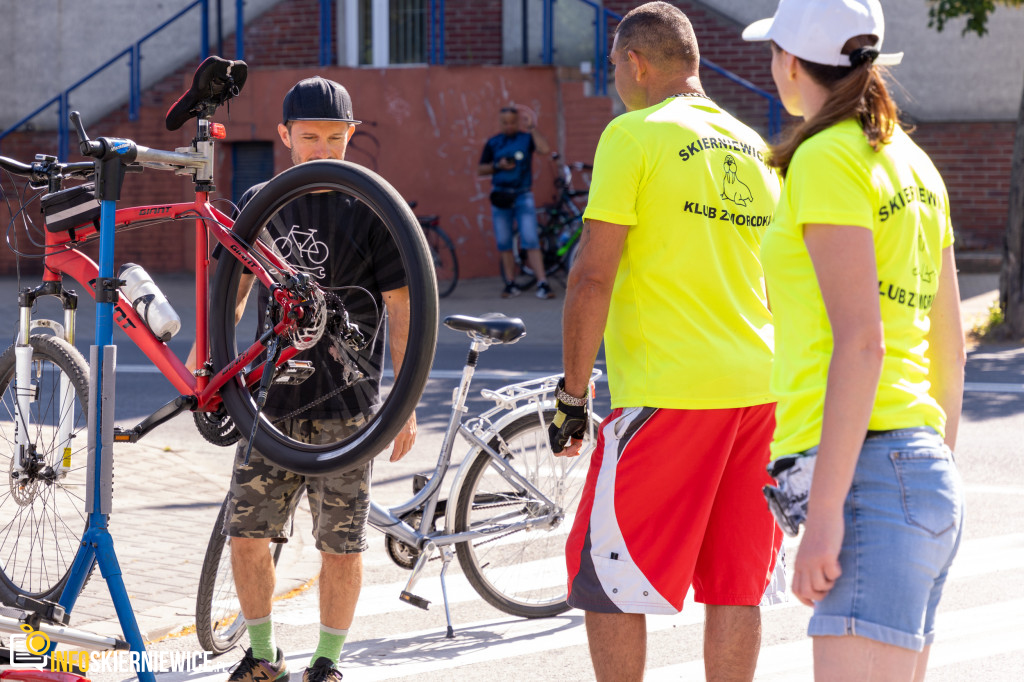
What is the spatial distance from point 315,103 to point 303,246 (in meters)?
0.51

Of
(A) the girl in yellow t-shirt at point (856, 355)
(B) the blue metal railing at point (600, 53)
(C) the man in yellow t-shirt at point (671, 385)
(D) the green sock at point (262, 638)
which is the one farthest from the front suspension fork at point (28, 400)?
(B) the blue metal railing at point (600, 53)

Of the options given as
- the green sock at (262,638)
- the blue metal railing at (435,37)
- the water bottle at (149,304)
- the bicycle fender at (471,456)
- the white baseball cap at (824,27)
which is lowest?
the green sock at (262,638)

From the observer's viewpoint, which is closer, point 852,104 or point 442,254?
point 852,104

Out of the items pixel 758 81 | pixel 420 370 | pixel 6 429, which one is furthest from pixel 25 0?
pixel 420 370

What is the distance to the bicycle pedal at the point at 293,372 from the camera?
3.60m

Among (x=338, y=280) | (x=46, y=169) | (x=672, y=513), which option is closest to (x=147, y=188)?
(x=46, y=169)

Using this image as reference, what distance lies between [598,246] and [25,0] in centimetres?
1788

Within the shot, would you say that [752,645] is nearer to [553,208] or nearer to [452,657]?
[452,657]

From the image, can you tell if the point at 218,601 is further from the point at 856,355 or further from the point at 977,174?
the point at 977,174

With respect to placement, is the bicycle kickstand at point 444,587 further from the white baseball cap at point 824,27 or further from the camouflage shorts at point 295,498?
the white baseball cap at point 824,27

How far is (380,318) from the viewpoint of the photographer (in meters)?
3.93

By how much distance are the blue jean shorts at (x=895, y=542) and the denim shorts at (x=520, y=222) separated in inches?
502

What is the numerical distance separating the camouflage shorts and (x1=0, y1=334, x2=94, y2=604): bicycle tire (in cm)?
51

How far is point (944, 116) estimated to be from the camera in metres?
17.5
